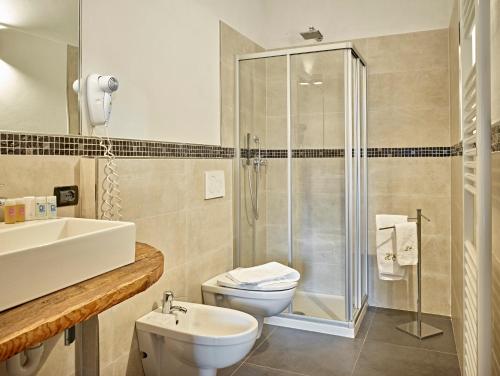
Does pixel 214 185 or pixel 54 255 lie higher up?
Result: pixel 214 185

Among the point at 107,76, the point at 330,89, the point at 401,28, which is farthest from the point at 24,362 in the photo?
the point at 401,28

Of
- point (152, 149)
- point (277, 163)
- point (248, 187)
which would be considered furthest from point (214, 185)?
point (152, 149)

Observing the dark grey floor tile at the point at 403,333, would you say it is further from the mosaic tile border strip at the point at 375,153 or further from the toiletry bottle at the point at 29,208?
the toiletry bottle at the point at 29,208

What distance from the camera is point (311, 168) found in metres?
3.10

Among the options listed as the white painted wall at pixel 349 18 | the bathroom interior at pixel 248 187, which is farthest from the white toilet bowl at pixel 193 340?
the white painted wall at pixel 349 18

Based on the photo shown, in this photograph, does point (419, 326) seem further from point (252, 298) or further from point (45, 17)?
point (45, 17)


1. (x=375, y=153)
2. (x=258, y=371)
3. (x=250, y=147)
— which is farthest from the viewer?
(x=375, y=153)

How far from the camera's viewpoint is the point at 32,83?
1.57 m

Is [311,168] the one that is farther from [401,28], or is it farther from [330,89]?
[401,28]

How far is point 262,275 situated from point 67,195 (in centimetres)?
138

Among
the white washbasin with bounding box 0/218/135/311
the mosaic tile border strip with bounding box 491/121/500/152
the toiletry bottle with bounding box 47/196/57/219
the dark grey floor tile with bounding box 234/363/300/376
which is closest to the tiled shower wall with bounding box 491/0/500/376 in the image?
the mosaic tile border strip with bounding box 491/121/500/152

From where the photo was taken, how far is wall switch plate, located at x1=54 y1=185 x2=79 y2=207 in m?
1.64

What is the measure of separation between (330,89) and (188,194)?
1.32 meters

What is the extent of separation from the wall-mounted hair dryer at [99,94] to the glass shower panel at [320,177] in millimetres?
1588
